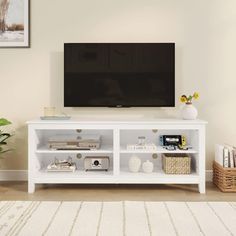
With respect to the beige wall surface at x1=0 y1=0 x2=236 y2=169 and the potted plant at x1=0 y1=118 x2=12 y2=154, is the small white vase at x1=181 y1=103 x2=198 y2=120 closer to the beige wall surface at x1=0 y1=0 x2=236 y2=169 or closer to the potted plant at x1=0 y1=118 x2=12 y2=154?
the beige wall surface at x1=0 y1=0 x2=236 y2=169

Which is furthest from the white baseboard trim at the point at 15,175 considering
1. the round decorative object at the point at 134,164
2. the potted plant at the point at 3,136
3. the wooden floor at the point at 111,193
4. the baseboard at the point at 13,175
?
the round decorative object at the point at 134,164

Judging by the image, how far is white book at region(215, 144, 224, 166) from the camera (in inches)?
140

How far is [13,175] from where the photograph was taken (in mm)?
4004

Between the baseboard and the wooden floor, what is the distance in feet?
0.43

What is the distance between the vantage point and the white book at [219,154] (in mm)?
3565

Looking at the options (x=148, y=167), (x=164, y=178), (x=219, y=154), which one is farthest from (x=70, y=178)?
(x=219, y=154)

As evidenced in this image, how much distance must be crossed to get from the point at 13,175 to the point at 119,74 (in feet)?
5.41

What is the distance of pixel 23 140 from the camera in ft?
13.2

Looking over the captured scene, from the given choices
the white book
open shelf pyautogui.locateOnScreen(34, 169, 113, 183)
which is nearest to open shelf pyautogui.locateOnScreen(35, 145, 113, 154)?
open shelf pyautogui.locateOnScreen(34, 169, 113, 183)

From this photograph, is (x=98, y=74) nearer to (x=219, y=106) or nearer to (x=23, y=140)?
(x=23, y=140)

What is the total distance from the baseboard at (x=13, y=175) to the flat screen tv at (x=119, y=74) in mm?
933

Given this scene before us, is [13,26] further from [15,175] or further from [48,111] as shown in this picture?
[15,175]
